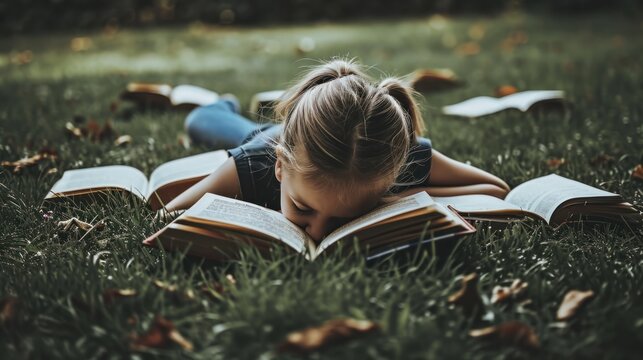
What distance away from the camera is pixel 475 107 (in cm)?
339

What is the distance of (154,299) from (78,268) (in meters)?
0.24

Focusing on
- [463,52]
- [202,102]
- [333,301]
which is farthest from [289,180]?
[463,52]

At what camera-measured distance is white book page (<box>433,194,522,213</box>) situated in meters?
1.78

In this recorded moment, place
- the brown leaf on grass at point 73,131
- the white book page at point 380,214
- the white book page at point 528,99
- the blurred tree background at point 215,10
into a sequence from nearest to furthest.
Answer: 1. the white book page at point 380,214
2. the brown leaf on grass at point 73,131
3. the white book page at point 528,99
4. the blurred tree background at point 215,10

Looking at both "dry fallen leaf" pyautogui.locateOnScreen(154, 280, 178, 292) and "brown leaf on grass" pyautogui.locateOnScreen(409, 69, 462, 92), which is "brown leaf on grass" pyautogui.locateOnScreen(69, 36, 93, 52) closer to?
"brown leaf on grass" pyautogui.locateOnScreen(409, 69, 462, 92)

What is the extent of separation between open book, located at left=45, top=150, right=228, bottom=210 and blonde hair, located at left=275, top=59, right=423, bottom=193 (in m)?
0.51

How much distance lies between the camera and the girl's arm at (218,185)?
1939mm

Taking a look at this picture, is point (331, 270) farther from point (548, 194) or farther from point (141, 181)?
point (141, 181)

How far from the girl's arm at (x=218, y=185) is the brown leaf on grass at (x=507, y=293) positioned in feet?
3.11

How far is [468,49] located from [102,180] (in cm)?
457

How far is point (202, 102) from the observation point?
347cm

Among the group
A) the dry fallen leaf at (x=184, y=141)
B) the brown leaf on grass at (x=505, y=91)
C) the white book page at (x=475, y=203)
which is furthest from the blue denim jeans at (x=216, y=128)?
the brown leaf on grass at (x=505, y=91)

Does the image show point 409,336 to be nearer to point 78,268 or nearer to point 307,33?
point 78,268

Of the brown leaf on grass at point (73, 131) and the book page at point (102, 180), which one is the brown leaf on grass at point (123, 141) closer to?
the brown leaf on grass at point (73, 131)
